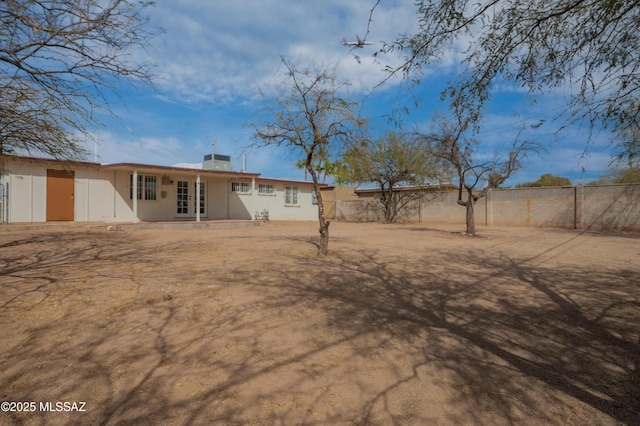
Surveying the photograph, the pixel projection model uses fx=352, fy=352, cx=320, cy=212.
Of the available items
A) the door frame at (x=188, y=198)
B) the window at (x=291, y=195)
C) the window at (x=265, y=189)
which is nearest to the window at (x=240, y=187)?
the window at (x=265, y=189)

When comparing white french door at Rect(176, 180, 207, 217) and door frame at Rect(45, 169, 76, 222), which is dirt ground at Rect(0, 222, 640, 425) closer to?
door frame at Rect(45, 169, 76, 222)

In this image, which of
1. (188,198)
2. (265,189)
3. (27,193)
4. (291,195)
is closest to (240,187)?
(265,189)

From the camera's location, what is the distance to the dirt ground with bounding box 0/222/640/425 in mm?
2367

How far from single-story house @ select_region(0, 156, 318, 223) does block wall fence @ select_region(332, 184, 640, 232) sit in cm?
1169

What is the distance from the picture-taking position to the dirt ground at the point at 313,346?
2.37 meters

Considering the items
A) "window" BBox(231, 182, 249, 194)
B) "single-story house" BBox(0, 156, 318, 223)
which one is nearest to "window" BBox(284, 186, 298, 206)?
"single-story house" BBox(0, 156, 318, 223)

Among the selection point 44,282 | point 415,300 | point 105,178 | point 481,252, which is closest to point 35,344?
point 44,282

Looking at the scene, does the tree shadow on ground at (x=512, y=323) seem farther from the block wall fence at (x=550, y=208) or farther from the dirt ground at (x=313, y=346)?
the block wall fence at (x=550, y=208)

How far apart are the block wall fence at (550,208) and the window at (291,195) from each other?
846 centimetres

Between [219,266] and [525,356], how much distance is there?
17.5ft

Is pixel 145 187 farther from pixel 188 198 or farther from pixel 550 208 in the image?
pixel 550 208

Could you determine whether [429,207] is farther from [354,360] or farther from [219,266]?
[354,360]

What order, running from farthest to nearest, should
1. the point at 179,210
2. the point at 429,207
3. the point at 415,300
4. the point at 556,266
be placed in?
the point at 429,207 < the point at 179,210 < the point at 556,266 < the point at 415,300

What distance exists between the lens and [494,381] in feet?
9.05
